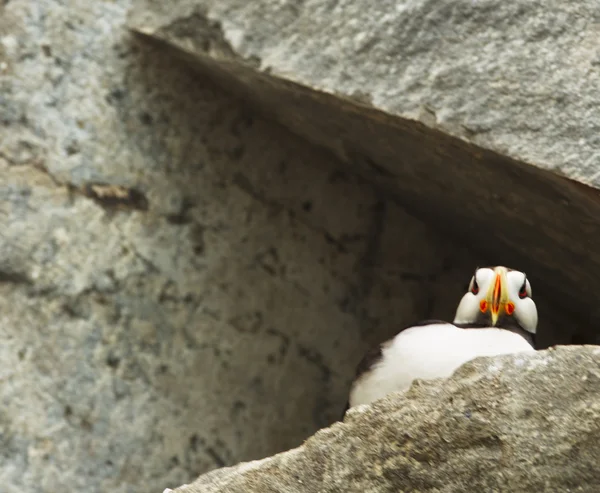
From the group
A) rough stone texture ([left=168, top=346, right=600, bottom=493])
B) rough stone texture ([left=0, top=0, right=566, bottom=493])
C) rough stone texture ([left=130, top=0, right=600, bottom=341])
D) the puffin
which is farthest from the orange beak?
rough stone texture ([left=0, top=0, right=566, bottom=493])

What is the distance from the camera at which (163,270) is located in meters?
1.63

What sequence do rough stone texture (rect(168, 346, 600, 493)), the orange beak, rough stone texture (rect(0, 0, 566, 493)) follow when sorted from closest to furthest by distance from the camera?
rough stone texture (rect(168, 346, 600, 493)), the orange beak, rough stone texture (rect(0, 0, 566, 493))

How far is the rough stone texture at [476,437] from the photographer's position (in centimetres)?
88

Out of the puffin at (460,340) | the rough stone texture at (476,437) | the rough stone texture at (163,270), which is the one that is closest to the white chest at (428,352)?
the puffin at (460,340)

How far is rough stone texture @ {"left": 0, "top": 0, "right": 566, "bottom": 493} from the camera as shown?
4.88 feet

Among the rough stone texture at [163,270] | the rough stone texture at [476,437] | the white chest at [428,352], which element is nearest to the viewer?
the rough stone texture at [476,437]

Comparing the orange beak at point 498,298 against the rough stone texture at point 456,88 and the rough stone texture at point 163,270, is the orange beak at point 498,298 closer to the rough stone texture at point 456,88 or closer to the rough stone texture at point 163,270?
the rough stone texture at point 456,88

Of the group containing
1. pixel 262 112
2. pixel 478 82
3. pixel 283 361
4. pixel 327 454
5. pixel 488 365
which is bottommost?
pixel 327 454

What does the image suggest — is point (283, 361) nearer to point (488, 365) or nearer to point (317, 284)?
point (317, 284)

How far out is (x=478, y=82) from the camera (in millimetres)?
1265

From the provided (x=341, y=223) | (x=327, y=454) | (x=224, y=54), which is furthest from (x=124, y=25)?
(x=327, y=454)

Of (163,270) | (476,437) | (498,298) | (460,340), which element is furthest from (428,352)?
(163,270)

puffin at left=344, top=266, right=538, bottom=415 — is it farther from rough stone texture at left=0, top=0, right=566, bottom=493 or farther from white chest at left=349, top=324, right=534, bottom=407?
rough stone texture at left=0, top=0, right=566, bottom=493

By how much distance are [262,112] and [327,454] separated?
2.97 feet
